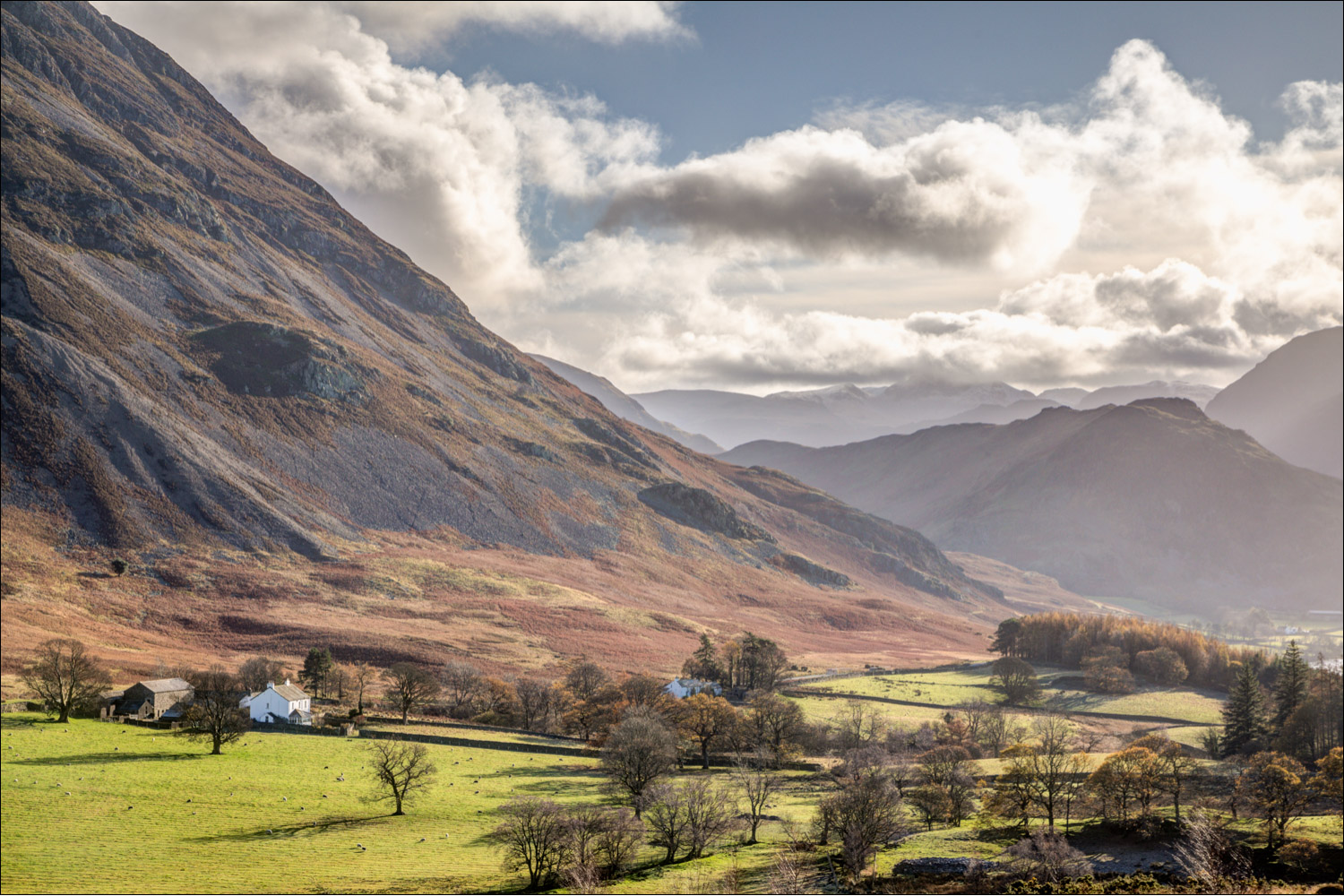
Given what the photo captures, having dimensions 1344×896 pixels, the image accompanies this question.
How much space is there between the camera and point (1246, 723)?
295ft

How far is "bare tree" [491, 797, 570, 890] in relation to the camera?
164 ft

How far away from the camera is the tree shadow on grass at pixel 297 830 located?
53.2 metres

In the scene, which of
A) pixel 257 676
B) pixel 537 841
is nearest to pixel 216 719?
pixel 257 676

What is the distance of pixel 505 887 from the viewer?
159 feet

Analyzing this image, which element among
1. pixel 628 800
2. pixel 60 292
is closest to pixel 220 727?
pixel 628 800

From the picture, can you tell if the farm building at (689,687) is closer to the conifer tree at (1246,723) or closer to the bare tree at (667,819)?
the bare tree at (667,819)

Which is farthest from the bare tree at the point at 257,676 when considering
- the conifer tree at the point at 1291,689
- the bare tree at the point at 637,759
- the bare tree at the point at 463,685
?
the conifer tree at the point at 1291,689

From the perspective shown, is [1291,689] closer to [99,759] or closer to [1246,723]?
[1246,723]

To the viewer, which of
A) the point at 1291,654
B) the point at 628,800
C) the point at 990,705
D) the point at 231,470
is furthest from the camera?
the point at 231,470

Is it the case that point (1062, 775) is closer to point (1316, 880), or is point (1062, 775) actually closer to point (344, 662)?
point (1316, 880)

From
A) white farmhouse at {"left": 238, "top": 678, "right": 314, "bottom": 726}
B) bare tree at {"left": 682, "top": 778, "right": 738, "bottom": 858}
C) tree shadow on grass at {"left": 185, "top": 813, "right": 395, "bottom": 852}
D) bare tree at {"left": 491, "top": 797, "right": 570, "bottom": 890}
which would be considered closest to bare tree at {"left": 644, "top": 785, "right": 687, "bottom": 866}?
bare tree at {"left": 682, "top": 778, "right": 738, "bottom": 858}

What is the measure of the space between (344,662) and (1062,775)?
4080 inches

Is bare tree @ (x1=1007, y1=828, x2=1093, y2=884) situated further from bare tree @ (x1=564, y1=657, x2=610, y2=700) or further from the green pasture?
bare tree @ (x1=564, y1=657, x2=610, y2=700)

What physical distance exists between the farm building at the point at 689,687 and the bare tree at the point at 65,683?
204ft
